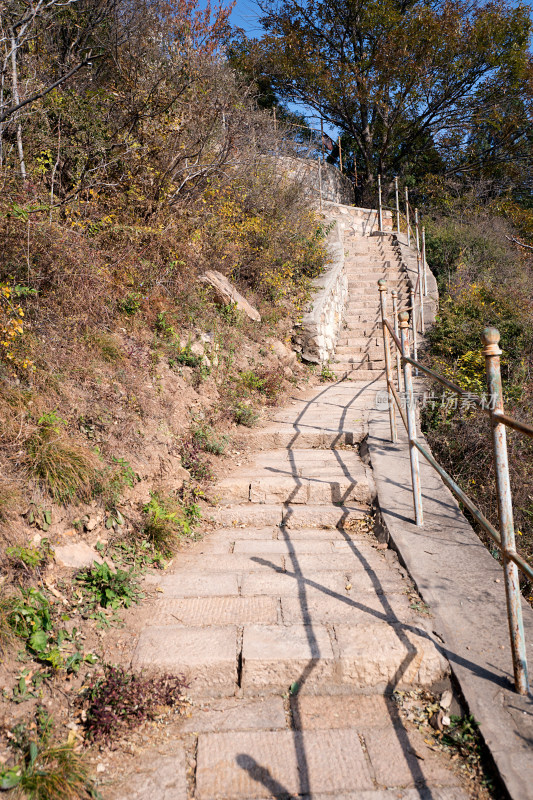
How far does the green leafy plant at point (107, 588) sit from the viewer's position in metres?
2.73

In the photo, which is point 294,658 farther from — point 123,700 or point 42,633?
point 42,633

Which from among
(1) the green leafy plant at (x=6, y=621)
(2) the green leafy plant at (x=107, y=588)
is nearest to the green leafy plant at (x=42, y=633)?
(1) the green leafy plant at (x=6, y=621)

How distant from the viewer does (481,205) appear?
16.7m

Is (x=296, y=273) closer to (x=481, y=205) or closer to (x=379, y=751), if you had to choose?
(x=379, y=751)

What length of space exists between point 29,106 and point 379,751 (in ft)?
19.4

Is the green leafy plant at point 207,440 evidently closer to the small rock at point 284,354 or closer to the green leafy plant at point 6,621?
the green leafy plant at point 6,621

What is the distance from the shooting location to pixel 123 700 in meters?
2.12

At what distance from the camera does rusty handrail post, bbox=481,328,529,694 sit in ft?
6.68

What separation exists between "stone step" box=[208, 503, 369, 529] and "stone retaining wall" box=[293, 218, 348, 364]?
4253mm

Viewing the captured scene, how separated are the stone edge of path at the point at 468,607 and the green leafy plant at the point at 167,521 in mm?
1345

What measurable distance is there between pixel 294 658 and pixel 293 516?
1.62m

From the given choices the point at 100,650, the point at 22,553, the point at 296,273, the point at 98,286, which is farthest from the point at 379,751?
the point at 296,273

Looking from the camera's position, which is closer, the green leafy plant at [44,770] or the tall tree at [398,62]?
the green leafy plant at [44,770]

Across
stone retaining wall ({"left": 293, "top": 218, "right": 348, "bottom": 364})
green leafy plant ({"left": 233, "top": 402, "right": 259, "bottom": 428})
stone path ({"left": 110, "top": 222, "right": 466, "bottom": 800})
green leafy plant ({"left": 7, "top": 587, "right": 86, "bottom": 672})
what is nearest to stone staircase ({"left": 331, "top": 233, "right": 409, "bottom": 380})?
stone retaining wall ({"left": 293, "top": 218, "right": 348, "bottom": 364})
